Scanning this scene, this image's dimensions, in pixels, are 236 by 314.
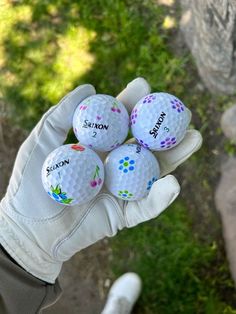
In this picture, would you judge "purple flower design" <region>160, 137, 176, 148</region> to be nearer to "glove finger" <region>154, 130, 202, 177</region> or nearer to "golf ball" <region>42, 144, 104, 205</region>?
"glove finger" <region>154, 130, 202, 177</region>

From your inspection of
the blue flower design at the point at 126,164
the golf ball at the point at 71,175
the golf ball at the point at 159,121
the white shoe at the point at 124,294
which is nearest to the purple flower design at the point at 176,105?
the golf ball at the point at 159,121

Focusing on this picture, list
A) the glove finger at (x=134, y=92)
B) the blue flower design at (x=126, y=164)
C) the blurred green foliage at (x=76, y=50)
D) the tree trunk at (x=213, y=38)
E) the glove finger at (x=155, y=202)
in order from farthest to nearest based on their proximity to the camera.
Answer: the blurred green foliage at (x=76, y=50), the tree trunk at (x=213, y=38), the glove finger at (x=134, y=92), the blue flower design at (x=126, y=164), the glove finger at (x=155, y=202)

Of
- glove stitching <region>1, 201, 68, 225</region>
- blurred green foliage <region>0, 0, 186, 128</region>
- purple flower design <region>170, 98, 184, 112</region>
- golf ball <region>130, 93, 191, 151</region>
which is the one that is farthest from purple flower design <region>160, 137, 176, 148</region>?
blurred green foliage <region>0, 0, 186, 128</region>

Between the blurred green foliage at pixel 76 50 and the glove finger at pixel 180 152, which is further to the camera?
the blurred green foliage at pixel 76 50

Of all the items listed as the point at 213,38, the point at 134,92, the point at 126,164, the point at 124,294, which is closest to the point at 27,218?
the point at 126,164

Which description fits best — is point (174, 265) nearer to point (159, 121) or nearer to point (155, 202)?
point (155, 202)

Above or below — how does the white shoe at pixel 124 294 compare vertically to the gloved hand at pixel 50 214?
below

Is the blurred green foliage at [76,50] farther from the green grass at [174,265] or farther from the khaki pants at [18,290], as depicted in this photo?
the khaki pants at [18,290]
